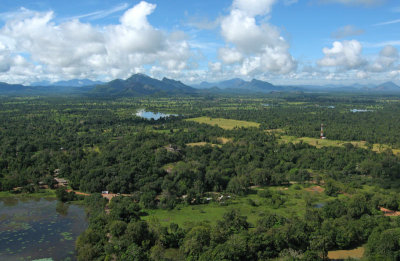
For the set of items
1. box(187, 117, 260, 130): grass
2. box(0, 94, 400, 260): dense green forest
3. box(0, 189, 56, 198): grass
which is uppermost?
box(187, 117, 260, 130): grass

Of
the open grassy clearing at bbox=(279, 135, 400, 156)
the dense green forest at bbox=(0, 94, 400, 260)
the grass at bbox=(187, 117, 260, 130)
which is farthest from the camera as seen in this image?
the grass at bbox=(187, 117, 260, 130)

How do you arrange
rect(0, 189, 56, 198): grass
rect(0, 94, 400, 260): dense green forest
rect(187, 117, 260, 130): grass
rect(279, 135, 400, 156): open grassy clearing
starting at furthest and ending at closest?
rect(187, 117, 260, 130): grass
rect(279, 135, 400, 156): open grassy clearing
rect(0, 189, 56, 198): grass
rect(0, 94, 400, 260): dense green forest

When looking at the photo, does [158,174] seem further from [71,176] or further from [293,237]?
[293,237]

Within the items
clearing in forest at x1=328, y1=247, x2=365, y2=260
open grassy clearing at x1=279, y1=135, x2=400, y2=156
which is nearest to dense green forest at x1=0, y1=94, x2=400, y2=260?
clearing in forest at x1=328, y1=247, x2=365, y2=260

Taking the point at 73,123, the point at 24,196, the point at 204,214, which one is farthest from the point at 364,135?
the point at 73,123

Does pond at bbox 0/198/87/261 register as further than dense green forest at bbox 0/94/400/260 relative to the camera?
Yes

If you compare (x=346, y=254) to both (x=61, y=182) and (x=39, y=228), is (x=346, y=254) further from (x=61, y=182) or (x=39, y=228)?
(x=61, y=182)

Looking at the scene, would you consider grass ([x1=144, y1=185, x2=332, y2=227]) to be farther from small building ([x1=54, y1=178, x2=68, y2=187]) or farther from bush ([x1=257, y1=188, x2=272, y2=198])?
small building ([x1=54, y1=178, x2=68, y2=187])
